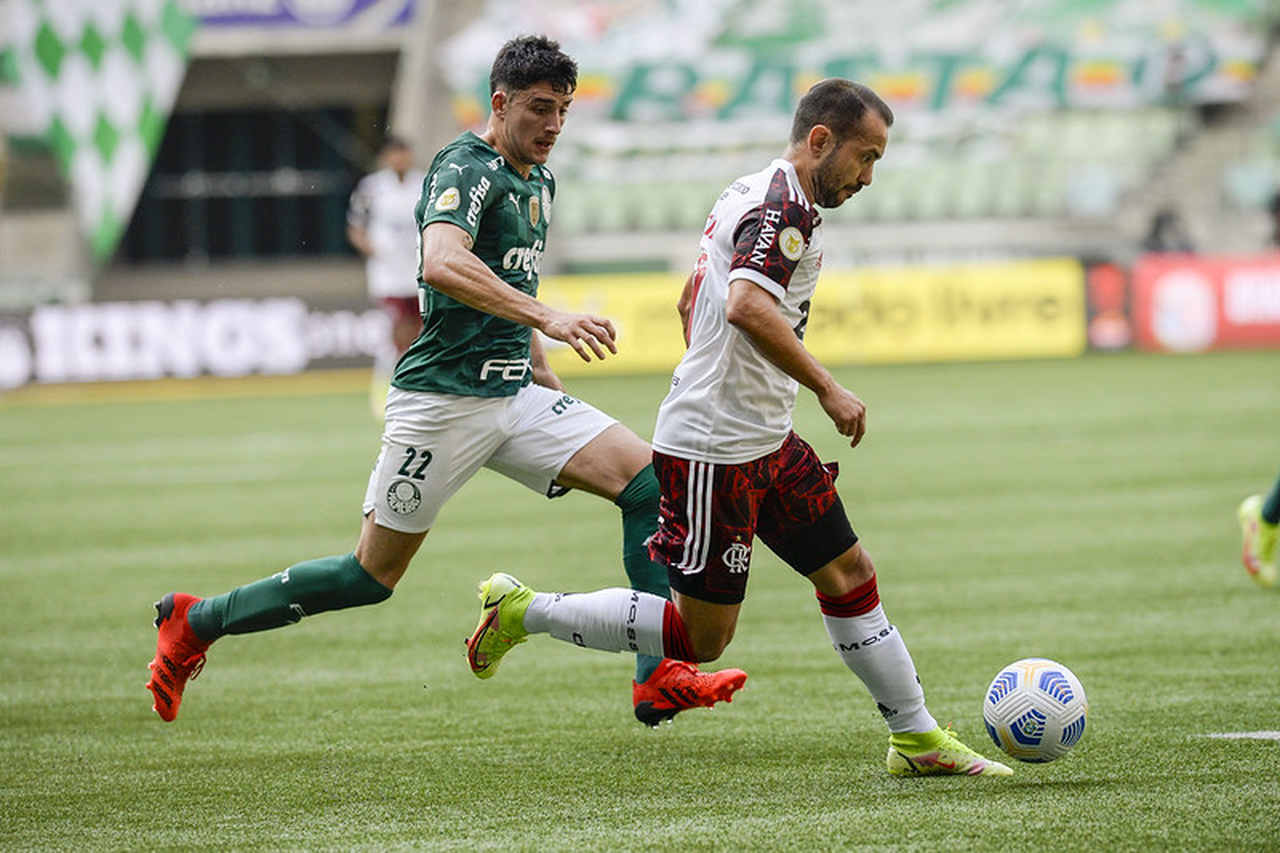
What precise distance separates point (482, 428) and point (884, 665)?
5.10ft

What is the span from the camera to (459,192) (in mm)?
5766

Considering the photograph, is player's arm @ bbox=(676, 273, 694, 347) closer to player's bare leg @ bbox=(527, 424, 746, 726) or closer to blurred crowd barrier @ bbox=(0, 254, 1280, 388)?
player's bare leg @ bbox=(527, 424, 746, 726)

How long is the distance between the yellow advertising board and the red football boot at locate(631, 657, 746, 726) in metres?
20.7

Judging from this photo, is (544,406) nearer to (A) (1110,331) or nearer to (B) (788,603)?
(B) (788,603)

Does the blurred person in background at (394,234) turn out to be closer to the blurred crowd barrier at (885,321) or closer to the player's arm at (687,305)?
the blurred crowd barrier at (885,321)

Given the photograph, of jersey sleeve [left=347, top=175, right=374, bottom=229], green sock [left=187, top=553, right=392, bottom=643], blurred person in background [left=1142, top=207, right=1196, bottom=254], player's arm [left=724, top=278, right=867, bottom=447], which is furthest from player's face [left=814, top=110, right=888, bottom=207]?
blurred person in background [left=1142, top=207, right=1196, bottom=254]

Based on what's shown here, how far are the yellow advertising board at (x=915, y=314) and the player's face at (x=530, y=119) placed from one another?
67.8ft

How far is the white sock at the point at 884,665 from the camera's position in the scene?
18.1 feet

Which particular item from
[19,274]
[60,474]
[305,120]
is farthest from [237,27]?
[60,474]

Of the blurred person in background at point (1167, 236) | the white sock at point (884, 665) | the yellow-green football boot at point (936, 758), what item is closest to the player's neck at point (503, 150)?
the white sock at point (884, 665)

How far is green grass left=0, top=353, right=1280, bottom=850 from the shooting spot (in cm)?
499

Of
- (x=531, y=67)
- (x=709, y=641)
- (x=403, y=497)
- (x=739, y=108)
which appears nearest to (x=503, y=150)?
(x=531, y=67)

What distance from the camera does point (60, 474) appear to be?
15.9 metres

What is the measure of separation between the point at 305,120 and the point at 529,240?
3437cm
